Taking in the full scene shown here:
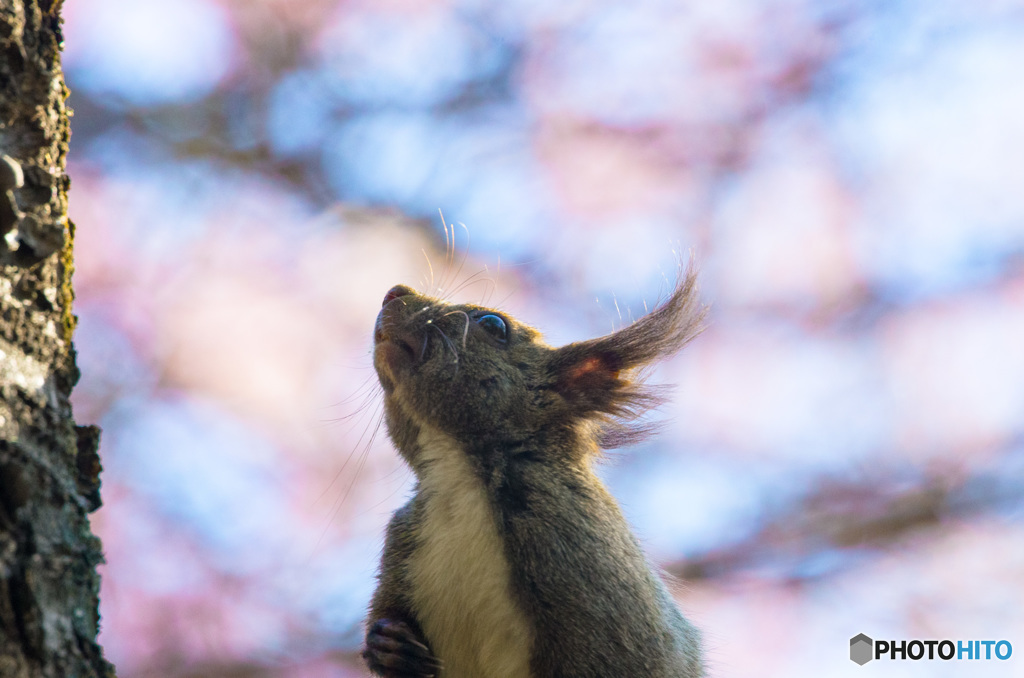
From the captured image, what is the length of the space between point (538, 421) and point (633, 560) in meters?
0.80

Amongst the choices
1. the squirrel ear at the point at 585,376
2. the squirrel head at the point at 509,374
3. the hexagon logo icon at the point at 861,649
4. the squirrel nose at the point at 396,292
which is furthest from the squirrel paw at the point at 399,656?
the hexagon logo icon at the point at 861,649

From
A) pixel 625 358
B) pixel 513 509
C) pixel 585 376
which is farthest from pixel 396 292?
pixel 513 509

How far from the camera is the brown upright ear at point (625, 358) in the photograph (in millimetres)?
4422

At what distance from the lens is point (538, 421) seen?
420 centimetres

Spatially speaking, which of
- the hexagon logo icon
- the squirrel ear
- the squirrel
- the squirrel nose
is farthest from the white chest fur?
the hexagon logo icon

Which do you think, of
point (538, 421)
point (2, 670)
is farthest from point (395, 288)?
point (2, 670)

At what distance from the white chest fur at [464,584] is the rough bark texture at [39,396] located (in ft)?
5.58

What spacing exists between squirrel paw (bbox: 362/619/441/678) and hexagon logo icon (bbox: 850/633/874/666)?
4.56 meters

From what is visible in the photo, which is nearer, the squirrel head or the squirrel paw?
the squirrel paw

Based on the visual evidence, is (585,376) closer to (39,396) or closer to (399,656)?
(399,656)

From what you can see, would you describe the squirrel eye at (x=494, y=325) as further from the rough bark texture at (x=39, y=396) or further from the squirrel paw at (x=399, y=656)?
the rough bark texture at (x=39, y=396)

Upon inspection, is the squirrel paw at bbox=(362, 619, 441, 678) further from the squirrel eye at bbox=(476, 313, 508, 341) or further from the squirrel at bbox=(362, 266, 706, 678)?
the squirrel eye at bbox=(476, 313, 508, 341)

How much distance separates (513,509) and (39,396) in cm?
205

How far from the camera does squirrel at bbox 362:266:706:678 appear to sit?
346 cm
